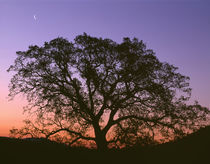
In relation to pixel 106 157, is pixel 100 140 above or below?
above

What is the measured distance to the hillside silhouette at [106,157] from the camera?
14.0m

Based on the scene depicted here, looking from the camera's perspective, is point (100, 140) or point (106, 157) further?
point (100, 140)

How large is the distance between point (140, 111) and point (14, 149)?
12.3 m

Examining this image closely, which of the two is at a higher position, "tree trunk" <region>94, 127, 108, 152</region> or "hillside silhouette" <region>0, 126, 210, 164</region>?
"tree trunk" <region>94, 127, 108, 152</region>

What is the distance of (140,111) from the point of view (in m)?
23.3

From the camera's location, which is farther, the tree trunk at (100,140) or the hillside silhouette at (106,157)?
the tree trunk at (100,140)

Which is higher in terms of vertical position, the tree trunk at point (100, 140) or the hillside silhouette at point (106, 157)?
the tree trunk at point (100, 140)

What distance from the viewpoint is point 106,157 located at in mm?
17078

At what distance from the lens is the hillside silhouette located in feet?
46.0

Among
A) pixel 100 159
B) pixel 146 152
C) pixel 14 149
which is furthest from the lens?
pixel 146 152

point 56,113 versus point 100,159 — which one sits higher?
point 56,113

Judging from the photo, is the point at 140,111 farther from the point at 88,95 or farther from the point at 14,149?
the point at 14,149

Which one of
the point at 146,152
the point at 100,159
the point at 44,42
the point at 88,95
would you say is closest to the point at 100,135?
the point at 88,95

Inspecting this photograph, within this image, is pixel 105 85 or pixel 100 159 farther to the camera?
pixel 105 85
